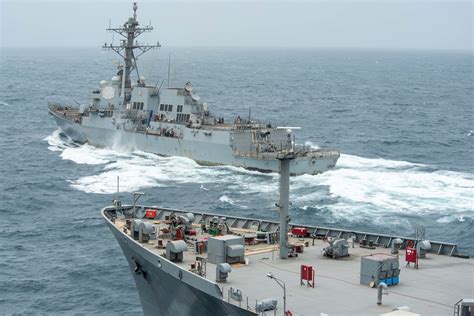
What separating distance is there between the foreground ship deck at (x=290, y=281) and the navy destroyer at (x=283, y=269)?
0.04 meters

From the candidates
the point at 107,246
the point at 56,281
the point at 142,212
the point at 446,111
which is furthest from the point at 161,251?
the point at 446,111

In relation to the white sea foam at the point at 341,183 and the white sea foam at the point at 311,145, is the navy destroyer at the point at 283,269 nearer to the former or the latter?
the white sea foam at the point at 341,183

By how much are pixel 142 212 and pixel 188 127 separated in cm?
3825

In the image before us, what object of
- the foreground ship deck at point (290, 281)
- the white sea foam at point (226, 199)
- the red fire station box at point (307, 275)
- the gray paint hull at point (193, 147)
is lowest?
the white sea foam at point (226, 199)

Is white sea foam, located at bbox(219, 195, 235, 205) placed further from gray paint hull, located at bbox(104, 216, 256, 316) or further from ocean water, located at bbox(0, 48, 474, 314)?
gray paint hull, located at bbox(104, 216, 256, 316)

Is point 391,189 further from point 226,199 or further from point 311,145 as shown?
point 311,145

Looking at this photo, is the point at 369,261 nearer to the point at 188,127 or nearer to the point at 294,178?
the point at 294,178

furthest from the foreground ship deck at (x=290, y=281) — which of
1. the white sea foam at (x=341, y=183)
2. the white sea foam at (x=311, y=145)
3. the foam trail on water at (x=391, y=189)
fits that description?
the white sea foam at (x=311, y=145)

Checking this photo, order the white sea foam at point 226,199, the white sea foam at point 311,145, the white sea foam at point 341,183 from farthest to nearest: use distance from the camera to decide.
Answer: the white sea foam at point 311,145
the white sea foam at point 226,199
the white sea foam at point 341,183

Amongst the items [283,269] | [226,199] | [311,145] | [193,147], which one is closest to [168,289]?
[283,269]

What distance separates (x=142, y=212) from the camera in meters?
44.2

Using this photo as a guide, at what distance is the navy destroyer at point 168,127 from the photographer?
251 feet

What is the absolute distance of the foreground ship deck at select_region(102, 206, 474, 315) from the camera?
29244 millimetres

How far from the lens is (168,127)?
84562 millimetres
